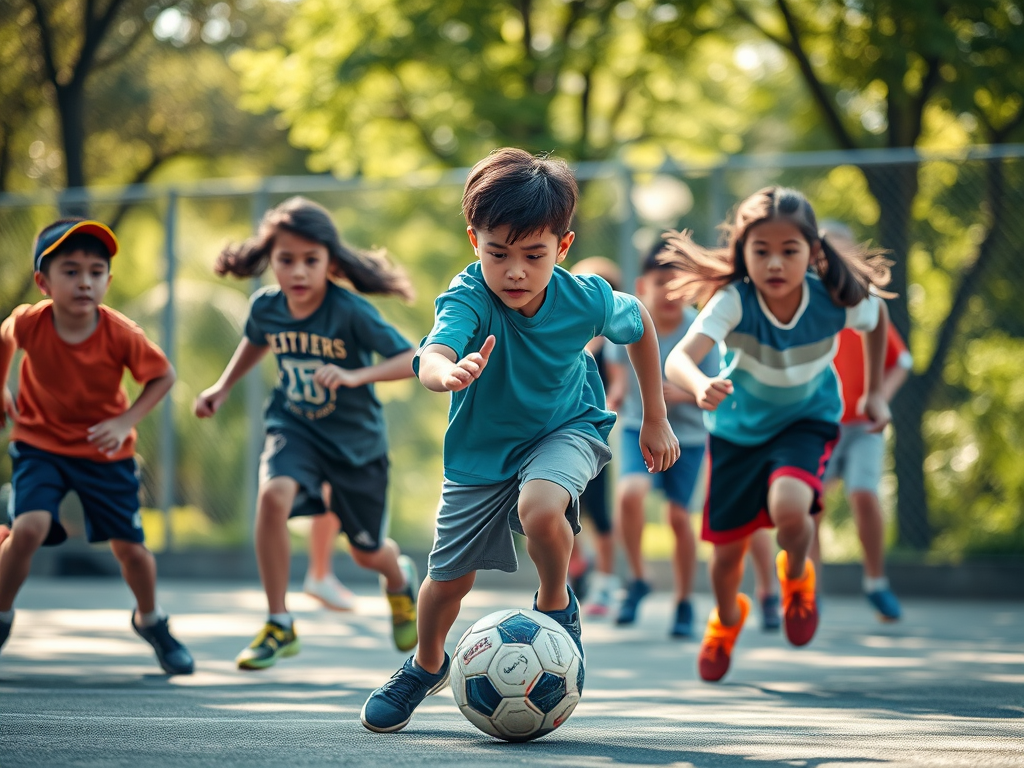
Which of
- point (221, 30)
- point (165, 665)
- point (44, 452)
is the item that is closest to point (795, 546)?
point (165, 665)

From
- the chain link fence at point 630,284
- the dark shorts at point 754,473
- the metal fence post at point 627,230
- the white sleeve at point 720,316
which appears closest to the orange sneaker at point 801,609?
the dark shorts at point 754,473

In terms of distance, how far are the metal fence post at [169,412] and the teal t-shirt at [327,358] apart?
4705mm

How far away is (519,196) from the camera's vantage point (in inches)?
151

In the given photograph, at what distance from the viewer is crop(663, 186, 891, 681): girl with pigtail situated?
522 centimetres

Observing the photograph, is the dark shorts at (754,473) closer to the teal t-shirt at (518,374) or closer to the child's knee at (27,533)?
the teal t-shirt at (518,374)

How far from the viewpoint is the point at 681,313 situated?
7.61 metres

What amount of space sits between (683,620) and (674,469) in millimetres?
836

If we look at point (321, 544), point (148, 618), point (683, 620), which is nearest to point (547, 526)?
point (148, 618)

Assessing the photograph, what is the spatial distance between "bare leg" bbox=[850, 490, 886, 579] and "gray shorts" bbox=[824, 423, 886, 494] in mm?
47

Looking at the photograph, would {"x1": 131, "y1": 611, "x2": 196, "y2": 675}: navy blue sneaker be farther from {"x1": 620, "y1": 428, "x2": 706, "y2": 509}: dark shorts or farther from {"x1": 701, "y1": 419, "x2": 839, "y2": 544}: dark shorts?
{"x1": 620, "y1": 428, "x2": 706, "y2": 509}: dark shorts

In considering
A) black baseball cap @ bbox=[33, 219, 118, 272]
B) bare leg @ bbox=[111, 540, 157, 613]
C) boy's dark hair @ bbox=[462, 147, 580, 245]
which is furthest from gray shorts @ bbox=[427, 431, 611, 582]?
black baseball cap @ bbox=[33, 219, 118, 272]

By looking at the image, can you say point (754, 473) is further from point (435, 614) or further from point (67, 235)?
point (67, 235)

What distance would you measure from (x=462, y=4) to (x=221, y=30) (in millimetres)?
4524

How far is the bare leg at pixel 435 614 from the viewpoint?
404 cm
